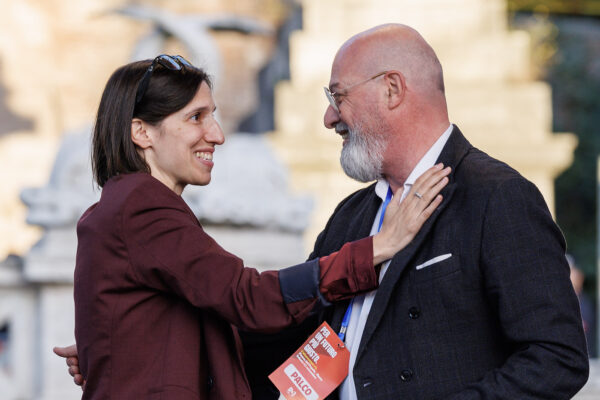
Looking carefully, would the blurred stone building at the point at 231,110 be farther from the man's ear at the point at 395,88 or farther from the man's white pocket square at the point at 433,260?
the man's white pocket square at the point at 433,260

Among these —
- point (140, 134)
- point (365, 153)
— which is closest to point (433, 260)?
point (365, 153)

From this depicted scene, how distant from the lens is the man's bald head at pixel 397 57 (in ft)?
9.65

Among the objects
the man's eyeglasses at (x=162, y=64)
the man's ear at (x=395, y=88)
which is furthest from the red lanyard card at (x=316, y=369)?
the man's eyeglasses at (x=162, y=64)

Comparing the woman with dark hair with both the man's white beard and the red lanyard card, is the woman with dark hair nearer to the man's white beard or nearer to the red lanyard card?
the red lanyard card

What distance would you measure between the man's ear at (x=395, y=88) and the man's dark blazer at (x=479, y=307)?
0.22 meters

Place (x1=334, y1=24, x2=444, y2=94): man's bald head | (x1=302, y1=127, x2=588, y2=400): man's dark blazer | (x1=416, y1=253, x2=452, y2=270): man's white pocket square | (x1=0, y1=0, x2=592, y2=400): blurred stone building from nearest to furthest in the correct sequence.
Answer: (x1=302, y1=127, x2=588, y2=400): man's dark blazer, (x1=416, y1=253, x2=452, y2=270): man's white pocket square, (x1=334, y1=24, x2=444, y2=94): man's bald head, (x1=0, y1=0, x2=592, y2=400): blurred stone building

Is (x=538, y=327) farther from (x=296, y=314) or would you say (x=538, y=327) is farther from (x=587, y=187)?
(x=587, y=187)

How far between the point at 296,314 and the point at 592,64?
13663mm

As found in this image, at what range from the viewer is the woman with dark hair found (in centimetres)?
267

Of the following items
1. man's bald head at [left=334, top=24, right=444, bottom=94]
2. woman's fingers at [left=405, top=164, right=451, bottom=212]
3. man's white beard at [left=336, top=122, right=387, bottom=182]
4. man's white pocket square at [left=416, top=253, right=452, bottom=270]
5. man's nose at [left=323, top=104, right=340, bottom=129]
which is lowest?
man's white pocket square at [left=416, top=253, right=452, bottom=270]

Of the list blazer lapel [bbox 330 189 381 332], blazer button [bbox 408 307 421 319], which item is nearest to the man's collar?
blazer lapel [bbox 330 189 381 332]

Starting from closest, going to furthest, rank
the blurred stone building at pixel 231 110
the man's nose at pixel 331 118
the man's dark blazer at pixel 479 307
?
the man's dark blazer at pixel 479 307 → the man's nose at pixel 331 118 → the blurred stone building at pixel 231 110

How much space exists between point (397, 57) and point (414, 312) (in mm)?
776

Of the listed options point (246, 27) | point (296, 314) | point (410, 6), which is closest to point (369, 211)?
point (296, 314)
